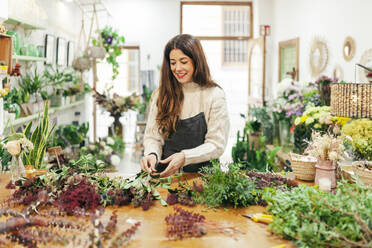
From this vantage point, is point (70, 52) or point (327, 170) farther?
point (70, 52)

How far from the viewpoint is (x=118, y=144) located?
4.67 meters

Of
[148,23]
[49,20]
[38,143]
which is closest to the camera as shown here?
[38,143]

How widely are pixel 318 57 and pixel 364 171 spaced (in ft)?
11.3

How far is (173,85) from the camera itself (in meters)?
2.20

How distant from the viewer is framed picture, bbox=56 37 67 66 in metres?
4.68

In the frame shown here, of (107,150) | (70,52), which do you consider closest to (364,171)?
(107,150)

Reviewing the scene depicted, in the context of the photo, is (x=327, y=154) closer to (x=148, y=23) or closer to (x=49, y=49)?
(x=49, y=49)

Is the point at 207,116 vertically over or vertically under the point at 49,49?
under

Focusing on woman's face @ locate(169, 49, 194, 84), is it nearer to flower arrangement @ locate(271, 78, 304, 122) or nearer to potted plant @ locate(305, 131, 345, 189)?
potted plant @ locate(305, 131, 345, 189)

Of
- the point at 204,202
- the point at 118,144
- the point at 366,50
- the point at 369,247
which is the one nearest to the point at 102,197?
the point at 204,202

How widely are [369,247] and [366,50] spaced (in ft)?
9.40

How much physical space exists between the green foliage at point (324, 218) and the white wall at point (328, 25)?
2.68 metres

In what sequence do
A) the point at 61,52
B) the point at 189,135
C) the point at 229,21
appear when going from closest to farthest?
1. the point at 189,135
2. the point at 61,52
3. the point at 229,21

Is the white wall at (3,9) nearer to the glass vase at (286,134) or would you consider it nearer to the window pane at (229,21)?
the glass vase at (286,134)
